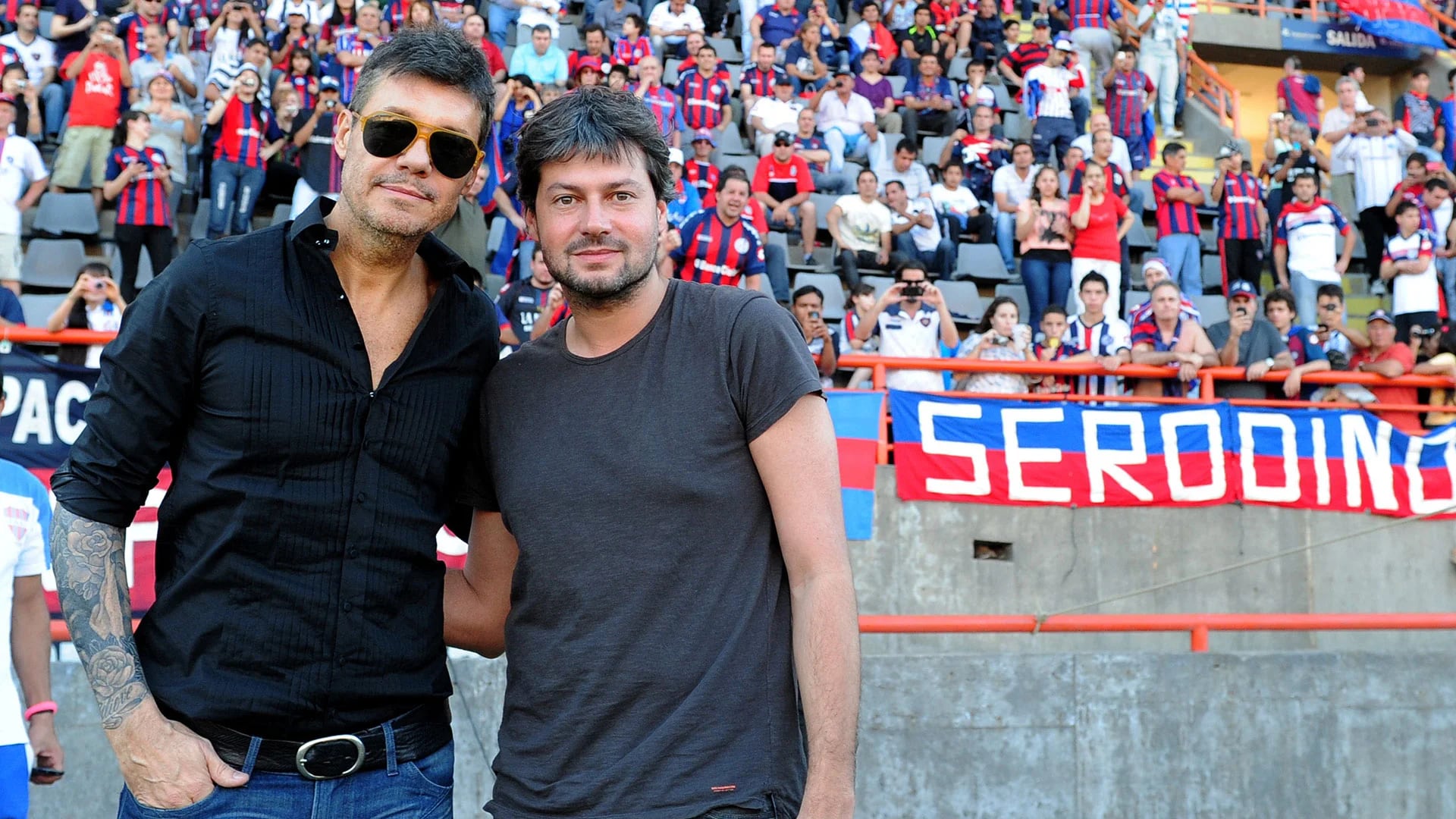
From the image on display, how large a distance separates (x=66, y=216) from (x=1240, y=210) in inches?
389

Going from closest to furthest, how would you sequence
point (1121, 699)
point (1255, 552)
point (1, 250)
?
point (1121, 699), point (1255, 552), point (1, 250)

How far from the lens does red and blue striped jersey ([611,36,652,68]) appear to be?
13.2m

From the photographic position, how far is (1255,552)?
9312 millimetres

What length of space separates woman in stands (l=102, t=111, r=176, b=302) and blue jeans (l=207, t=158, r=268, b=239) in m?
0.32

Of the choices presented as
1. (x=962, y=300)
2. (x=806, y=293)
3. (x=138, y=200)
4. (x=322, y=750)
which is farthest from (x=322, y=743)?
(x=962, y=300)

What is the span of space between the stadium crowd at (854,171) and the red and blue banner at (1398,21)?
429cm

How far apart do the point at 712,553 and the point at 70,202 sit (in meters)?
9.82

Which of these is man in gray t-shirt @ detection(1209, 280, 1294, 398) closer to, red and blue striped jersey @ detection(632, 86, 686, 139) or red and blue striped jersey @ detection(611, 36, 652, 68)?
red and blue striped jersey @ detection(632, 86, 686, 139)

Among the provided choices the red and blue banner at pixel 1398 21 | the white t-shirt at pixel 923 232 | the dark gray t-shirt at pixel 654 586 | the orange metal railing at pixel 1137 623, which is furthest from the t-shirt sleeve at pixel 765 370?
the red and blue banner at pixel 1398 21

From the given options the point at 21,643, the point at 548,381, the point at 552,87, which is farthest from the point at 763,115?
the point at 548,381

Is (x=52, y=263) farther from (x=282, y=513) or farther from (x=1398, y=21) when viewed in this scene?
(x=1398, y=21)

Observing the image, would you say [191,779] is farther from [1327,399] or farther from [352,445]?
[1327,399]

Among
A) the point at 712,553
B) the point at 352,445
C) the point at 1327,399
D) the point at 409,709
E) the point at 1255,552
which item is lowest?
the point at 1255,552

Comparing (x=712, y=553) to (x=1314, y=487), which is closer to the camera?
(x=712, y=553)
